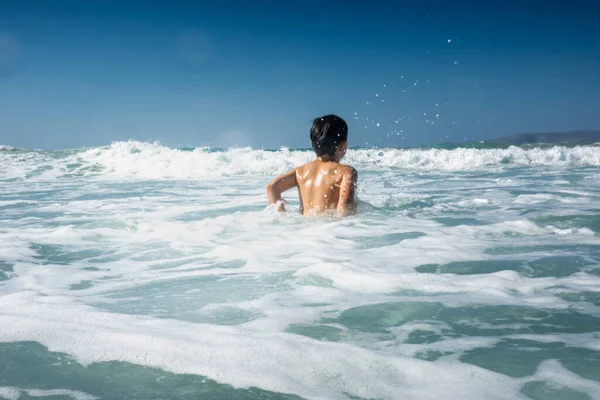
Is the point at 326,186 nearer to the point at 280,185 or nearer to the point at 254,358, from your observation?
the point at 280,185

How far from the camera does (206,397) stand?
5.09ft

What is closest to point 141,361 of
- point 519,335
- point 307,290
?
point 307,290

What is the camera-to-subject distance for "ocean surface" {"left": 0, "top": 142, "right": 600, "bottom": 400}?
1683 millimetres

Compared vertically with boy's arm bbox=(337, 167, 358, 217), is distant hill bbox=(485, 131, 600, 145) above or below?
above

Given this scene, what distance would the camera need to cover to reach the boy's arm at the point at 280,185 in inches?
221

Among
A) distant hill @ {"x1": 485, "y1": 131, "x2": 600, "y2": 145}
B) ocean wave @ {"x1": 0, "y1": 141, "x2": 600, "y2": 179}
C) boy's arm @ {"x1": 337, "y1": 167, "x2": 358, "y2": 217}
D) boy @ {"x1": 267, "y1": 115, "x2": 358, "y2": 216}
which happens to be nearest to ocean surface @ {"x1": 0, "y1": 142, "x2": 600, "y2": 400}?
boy's arm @ {"x1": 337, "y1": 167, "x2": 358, "y2": 217}

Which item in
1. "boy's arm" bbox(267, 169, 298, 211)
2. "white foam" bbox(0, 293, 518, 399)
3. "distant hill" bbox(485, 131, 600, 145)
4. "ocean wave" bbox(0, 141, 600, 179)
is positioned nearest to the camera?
"white foam" bbox(0, 293, 518, 399)

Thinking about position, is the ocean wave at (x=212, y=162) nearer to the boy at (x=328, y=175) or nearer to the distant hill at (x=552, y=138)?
the distant hill at (x=552, y=138)

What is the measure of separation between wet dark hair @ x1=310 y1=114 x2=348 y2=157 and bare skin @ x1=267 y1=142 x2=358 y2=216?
75 millimetres

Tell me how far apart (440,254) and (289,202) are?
4237 mm

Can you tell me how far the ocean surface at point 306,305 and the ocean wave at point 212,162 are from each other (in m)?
10.3

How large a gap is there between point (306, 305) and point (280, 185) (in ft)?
10.5

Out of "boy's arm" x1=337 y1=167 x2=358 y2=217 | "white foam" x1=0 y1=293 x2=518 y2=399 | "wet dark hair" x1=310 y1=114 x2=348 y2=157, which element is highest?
"wet dark hair" x1=310 y1=114 x2=348 y2=157

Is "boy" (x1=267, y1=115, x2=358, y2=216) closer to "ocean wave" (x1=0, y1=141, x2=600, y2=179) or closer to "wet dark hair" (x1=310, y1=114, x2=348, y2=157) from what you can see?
"wet dark hair" (x1=310, y1=114, x2=348, y2=157)
